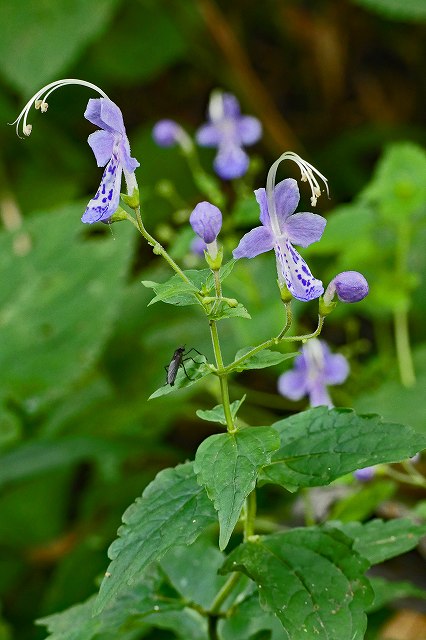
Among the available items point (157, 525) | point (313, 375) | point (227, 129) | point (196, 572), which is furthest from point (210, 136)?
point (157, 525)

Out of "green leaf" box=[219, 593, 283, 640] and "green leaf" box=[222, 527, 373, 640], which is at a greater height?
"green leaf" box=[222, 527, 373, 640]

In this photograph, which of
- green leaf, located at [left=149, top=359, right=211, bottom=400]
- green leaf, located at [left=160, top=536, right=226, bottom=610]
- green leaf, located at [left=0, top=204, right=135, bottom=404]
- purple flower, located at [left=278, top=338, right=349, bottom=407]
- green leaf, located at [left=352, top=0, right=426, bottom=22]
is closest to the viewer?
green leaf, located at [left=149, top=359, right=211, bottom=400]

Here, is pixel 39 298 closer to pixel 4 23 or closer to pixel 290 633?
pixel 4 23

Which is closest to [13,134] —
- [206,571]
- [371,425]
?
[206,571]

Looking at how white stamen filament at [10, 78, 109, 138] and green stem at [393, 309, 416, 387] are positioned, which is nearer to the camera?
white stamen filament at [10, 78, 109, 138]

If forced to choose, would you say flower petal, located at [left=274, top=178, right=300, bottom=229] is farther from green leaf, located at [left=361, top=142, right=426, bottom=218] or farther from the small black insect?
green leaf, located at [left=361, top=142, right=426, bottom=218]

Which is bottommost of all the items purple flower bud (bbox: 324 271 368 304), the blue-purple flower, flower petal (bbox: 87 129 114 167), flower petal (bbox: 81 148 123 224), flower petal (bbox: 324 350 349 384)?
flower petal (bbox: 324 350 349 384)

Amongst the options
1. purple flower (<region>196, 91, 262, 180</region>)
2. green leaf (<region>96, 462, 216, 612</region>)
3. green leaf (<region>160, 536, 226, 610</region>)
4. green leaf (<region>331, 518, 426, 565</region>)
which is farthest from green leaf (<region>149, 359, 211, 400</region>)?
purple flower (<region>196, 91, 262, 180</region>)
